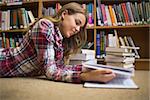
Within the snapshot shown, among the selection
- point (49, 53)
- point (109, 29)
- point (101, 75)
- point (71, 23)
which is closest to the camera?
point (101, 75)

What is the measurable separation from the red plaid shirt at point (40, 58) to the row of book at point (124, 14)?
A: 4.62ft

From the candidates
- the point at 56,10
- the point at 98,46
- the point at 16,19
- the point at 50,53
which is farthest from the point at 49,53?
the point at 16,19

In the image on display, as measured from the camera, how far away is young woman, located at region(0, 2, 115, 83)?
1.02 m

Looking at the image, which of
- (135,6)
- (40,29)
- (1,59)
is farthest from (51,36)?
(135,6)

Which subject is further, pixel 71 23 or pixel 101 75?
pixel 71 23

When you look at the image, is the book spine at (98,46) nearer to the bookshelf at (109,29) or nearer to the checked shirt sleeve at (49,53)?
the bookshelf at (109,29)

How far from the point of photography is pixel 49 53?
1.05 metres

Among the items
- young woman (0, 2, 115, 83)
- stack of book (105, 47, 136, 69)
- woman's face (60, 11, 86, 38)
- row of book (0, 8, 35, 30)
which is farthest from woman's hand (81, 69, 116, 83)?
row of book (0, 8, 35, 30)

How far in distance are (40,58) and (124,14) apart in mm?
1663

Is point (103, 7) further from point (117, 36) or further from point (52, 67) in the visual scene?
point (52, 67)

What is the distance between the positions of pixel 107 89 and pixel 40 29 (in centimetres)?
42

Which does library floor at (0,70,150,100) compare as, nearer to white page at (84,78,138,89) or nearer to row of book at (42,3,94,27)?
white page at (84,78,138,89)

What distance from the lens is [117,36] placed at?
8.60 feet

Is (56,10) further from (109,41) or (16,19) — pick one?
(109,41)
